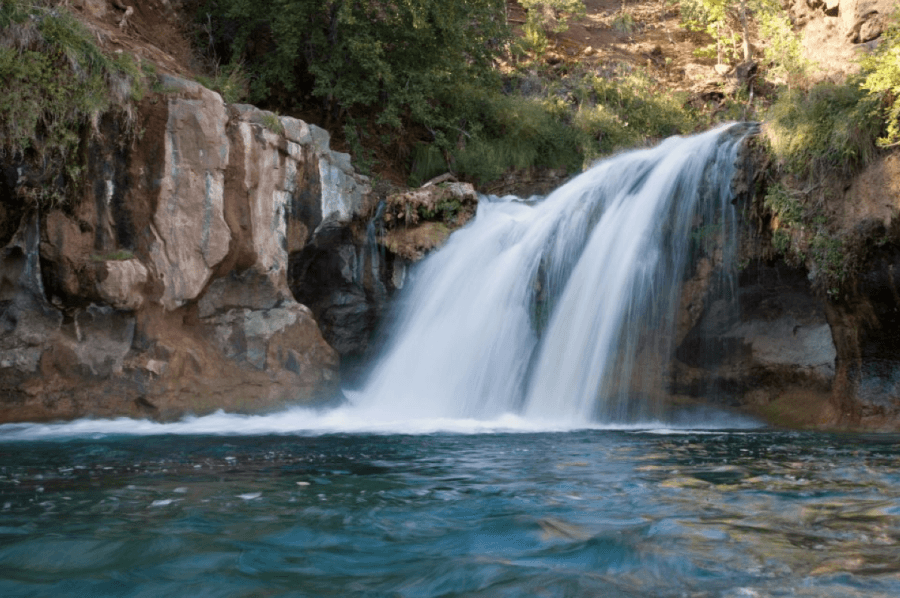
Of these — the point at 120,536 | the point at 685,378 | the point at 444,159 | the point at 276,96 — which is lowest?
the point at 120,536

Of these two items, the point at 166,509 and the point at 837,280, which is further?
the point at 837,280

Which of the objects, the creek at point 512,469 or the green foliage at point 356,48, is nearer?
the creek at point 512,469

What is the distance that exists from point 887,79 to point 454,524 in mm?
6986

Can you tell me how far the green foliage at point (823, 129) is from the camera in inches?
344

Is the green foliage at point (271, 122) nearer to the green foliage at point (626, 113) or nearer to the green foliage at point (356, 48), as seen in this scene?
the green foliage at point (356, 48)

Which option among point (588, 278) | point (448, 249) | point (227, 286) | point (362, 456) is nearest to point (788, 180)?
point (588, 278)

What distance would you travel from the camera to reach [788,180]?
9633 millimetres

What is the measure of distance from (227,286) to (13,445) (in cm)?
438

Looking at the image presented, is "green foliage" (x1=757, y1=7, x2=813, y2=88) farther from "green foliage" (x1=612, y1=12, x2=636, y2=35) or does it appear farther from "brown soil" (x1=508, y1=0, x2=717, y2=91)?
"green foliage" (x1=612, y1=12, x2=636, y2=35)

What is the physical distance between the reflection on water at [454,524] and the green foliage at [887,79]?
151 inches

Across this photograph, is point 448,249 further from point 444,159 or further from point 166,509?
point 166,509

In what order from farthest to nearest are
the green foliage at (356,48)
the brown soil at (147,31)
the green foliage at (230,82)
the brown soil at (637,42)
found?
the brown soil at (637,42), the green foliage at (356,48), the green foliage at (230,82), the brown soil at (147,31)

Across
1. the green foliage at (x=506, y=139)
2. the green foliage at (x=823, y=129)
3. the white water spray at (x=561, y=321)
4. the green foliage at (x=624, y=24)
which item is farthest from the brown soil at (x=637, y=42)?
the green foliage at (x=823, y=129)

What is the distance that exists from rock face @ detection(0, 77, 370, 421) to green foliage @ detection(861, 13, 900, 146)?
26.0ft
